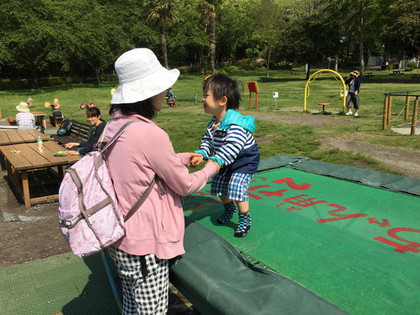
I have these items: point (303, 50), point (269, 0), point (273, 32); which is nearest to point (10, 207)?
point (303, 50)

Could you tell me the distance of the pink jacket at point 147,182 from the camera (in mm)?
1771

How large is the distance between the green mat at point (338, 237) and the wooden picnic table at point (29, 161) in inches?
89.0

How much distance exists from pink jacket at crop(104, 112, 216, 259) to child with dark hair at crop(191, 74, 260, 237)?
3.64 ft

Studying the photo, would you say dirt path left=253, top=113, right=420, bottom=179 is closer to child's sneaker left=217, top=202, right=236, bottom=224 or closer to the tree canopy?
child's sneaker left=217, top=202, right=236, bottom=224

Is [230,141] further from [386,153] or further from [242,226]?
[386,153]

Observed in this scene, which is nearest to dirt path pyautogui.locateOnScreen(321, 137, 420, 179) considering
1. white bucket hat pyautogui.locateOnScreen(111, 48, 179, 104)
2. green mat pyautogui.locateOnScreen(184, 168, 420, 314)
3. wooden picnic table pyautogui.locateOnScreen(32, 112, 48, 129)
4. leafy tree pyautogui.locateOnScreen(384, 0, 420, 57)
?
green mat pyautogui.locateOnScreen(184, 168, 420, 314)

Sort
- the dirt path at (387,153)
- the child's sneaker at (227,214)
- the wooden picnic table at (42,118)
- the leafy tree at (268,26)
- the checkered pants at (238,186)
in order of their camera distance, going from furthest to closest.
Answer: the leafy tree at (268,26), the wooden picnic table at (42,118), the dirt path at (387,153), the child's sneaker at (227,214), the checkered pants at (238,186)

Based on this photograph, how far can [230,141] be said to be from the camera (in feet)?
10.2

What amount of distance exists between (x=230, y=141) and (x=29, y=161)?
12.3ft

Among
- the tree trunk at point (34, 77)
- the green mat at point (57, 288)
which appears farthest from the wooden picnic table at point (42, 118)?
the tree trunk at point (34, 77)

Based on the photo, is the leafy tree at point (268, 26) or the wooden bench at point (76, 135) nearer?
the wooden bench at point (76, 135)

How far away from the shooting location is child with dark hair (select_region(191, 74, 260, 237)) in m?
3.13

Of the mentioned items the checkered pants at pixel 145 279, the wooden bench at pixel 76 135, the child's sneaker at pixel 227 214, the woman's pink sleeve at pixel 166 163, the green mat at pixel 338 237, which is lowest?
the green mat at pixel 338 237

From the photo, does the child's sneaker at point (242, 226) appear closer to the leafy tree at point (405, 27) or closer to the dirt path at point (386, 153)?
the dirt path at point (386, 153)
